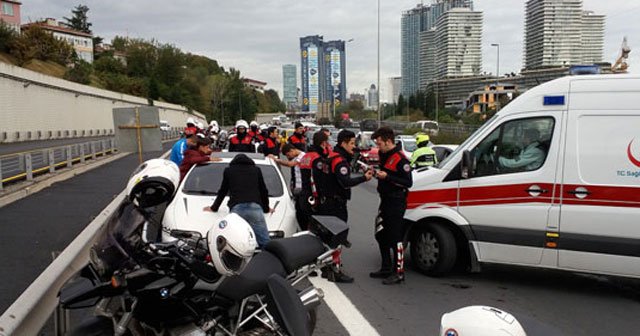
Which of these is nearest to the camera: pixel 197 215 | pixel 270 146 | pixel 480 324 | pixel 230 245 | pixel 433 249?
pixel 480 324

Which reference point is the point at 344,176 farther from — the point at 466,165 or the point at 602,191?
the point at 602,191

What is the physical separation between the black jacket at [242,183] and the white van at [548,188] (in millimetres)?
2011

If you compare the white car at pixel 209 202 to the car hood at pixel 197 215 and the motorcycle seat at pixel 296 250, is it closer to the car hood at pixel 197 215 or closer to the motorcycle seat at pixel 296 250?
the car hood at pixel 197 215

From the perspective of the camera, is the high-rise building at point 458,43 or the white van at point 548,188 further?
the high-rise building at point 458,43

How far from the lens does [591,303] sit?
6004 millimetres

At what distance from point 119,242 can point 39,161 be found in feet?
51.9

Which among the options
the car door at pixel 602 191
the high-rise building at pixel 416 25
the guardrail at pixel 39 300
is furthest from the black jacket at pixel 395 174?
the high-rise building at pixel 416 25

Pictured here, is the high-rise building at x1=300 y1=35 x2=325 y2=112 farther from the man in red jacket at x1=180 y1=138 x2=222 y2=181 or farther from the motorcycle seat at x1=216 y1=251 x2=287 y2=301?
the motorcycle seat at x1=216 y1=251 x2=287 y2=301

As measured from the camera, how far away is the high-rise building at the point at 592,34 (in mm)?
21078

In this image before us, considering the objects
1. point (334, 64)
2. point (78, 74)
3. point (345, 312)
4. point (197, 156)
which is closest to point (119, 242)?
point (345, 312)

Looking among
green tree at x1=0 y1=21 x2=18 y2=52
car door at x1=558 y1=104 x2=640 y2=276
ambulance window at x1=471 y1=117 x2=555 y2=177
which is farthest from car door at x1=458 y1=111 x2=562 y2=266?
green tree at x1=0 y1=21 x2=18 y2=52

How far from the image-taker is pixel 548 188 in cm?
618

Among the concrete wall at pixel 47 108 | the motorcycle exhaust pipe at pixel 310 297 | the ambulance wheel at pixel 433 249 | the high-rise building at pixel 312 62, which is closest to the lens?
the motorcycle exhaust pipe at pixel 310 297

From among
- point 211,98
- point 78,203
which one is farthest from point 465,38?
point 78,203
